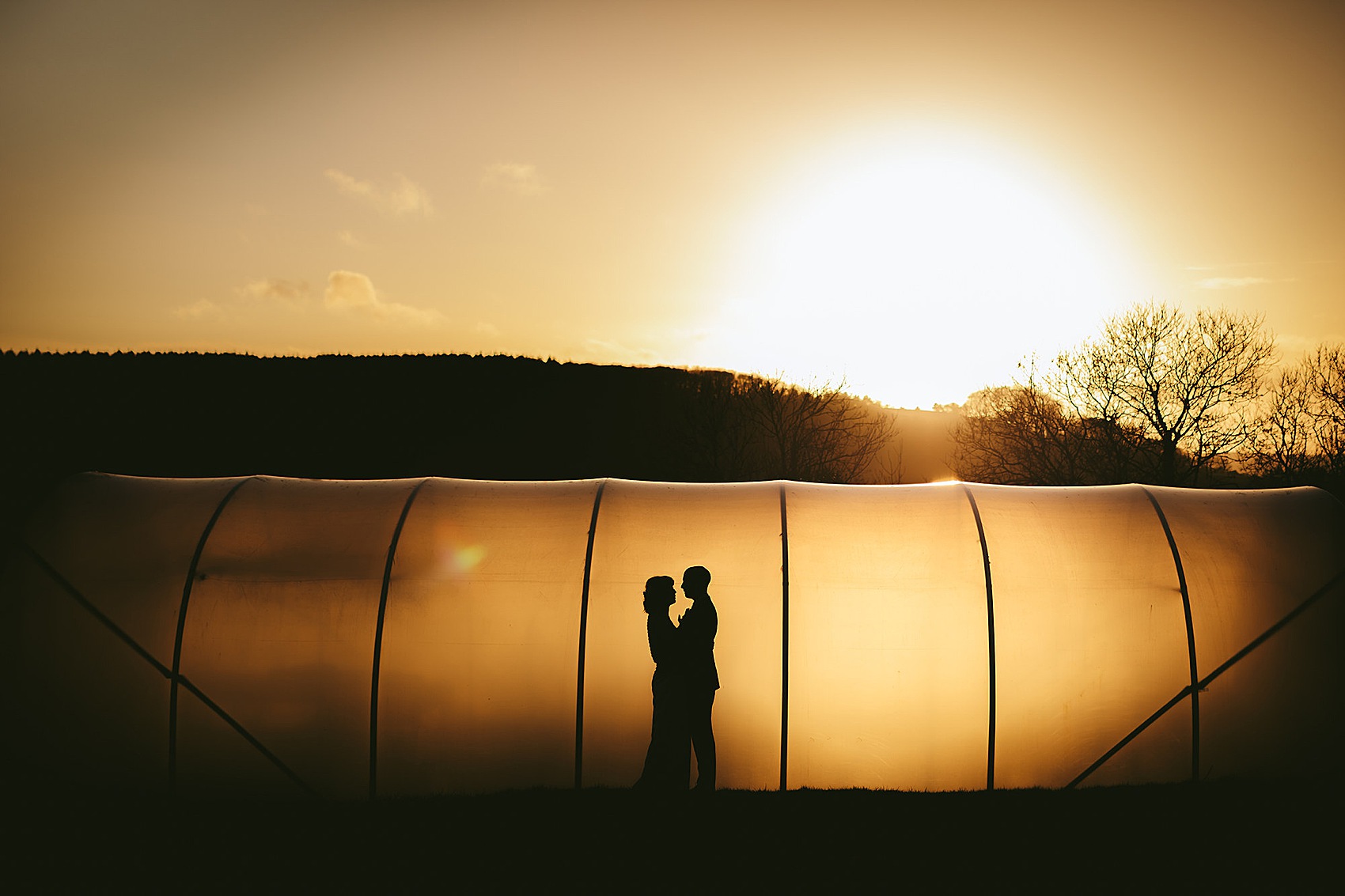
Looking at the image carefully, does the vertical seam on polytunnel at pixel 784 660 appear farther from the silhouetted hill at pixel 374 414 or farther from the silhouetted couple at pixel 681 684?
the silhouetted hill at pixel 374 414

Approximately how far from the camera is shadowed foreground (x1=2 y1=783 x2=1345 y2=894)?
798 cm

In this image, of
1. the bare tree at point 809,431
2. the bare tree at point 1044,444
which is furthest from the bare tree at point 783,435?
Result: the bare tree at point 1044,444

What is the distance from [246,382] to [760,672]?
9466 cm

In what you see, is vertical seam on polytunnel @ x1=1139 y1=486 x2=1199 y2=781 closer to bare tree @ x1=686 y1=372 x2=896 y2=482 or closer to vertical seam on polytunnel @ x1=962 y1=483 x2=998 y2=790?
vertical seam on polytunnel @ x1=962 y1=483 x2=998 y2=790

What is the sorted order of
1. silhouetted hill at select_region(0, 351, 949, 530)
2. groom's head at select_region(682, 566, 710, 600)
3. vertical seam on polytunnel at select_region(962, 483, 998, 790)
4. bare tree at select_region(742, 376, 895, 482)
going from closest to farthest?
groom's head at select_region(682, 566, 710, 600)
vertical seam on polytunnel at select_region(962, 483, 998, 790)
bare tree at select_region(742, 376, 895, 482)
silhouetted hill at select_region(0, 351, 949, 530)

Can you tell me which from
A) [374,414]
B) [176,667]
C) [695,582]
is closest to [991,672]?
[695,582]

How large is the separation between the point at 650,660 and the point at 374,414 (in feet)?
273

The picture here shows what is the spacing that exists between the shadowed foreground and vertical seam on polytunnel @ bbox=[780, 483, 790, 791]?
1.36 feet

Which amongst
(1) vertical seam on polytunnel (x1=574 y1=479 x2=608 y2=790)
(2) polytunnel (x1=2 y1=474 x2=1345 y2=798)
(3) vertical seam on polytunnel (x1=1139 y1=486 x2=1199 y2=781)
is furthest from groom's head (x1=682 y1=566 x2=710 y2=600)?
(3) vertical seam on polytunnel (x1=1139 y1=486 x2=1199 y2=781)

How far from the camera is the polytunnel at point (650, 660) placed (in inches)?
433

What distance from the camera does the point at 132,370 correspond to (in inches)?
3578

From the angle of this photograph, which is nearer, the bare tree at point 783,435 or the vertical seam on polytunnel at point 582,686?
the vertical seam on polytunnel at point 582,686

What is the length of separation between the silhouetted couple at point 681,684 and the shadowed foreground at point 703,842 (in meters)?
0.37

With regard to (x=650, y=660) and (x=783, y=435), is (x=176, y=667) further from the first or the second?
(x=783, y=435)
